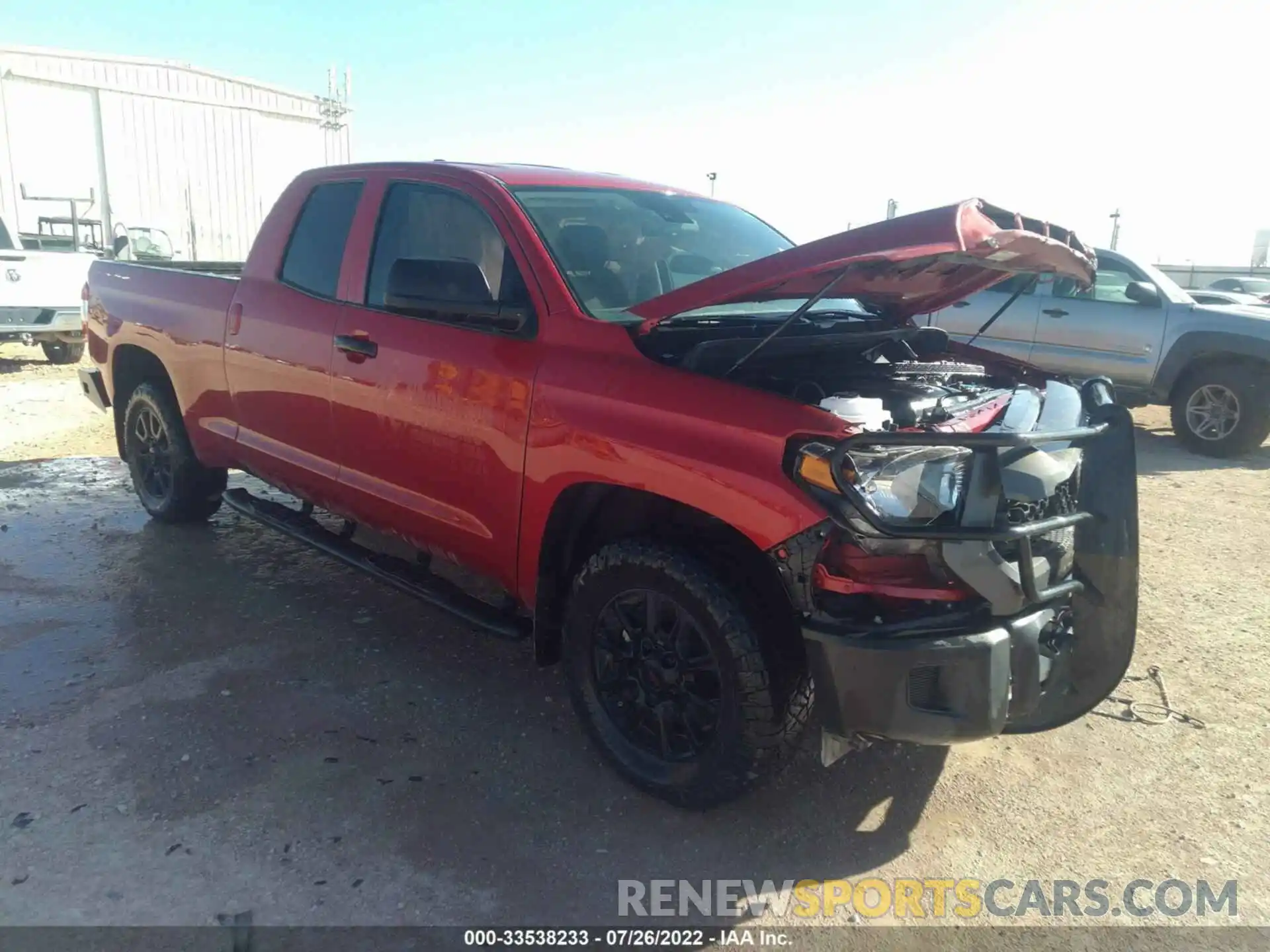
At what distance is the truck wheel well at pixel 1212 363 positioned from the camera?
817 cm

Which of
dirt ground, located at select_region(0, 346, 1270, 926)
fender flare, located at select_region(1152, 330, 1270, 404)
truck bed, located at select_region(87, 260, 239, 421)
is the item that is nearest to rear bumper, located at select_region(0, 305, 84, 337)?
truck bed, located at select_region(87, 260, 239, 421)

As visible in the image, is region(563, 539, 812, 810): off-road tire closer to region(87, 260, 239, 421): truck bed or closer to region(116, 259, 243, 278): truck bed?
region(87, 260, 239, 421): truck bed

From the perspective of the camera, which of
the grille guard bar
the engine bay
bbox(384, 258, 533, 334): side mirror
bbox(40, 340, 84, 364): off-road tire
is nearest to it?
the grille guard bar

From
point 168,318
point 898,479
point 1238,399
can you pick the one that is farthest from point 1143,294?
point 168,318

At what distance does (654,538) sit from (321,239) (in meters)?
2.30

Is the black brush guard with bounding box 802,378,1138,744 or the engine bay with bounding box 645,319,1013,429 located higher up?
the engine bay with bounding box 645,319,1013,429

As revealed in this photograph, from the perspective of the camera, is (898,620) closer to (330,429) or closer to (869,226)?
(869,226)

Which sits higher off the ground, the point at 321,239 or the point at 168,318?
the point at 321,239

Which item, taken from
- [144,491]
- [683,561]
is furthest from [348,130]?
[683,561]

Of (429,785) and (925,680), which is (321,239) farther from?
(925,680)

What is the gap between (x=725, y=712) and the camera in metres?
2.65

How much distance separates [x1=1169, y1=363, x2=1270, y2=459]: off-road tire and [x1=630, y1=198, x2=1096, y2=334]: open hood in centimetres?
617

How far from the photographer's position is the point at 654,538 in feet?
9.29

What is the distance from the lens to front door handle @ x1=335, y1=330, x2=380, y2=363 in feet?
11.8
